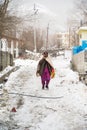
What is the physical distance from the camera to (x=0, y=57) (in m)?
26.2

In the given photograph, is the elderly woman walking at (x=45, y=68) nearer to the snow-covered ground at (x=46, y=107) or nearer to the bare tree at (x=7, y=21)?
the snow-covered ground at (x=46, y=107)

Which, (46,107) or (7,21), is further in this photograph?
(7,21)

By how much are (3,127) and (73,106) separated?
3341mm

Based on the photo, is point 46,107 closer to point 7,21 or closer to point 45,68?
point 45,68

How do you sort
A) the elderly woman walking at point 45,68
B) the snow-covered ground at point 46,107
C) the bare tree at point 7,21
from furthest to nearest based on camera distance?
the bare tree at point 7,21 < the elderly woman walking at point 45,68 < the snow-covered ground at point 46,107

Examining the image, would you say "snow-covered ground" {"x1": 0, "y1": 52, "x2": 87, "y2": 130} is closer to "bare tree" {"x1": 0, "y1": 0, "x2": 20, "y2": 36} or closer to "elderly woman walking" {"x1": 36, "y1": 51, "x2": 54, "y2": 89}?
"elderly woman walking" {"x1": 36, "y1": 51, "x2": 54, "y2": 89}

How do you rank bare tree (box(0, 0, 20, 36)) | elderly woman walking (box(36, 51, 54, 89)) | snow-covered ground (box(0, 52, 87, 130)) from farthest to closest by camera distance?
bare tree (box(0, 0, 20, 36)) < elderly woman walking (box(36, 51, 54, 89)) < snow-covered ground (box(0, 52, 87, 130))

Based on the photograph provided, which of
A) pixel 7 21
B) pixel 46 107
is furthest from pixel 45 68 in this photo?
pixel 7 21

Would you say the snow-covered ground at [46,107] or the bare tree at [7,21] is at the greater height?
the bare tree at [7,21]

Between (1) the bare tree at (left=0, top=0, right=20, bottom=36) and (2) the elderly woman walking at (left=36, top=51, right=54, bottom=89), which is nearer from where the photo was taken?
(2) the elderly woman walking at (left=36, top=51, right=54, bottom=89)

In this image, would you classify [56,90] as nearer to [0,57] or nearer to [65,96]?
[65,96]

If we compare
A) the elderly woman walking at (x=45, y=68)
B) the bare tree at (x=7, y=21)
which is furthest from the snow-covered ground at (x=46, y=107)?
the bare tree at (x=7, y=21)

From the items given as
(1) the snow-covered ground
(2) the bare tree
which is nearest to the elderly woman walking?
(1) the snow-covered ground

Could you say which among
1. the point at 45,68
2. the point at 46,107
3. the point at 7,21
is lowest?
the point at 46,107
